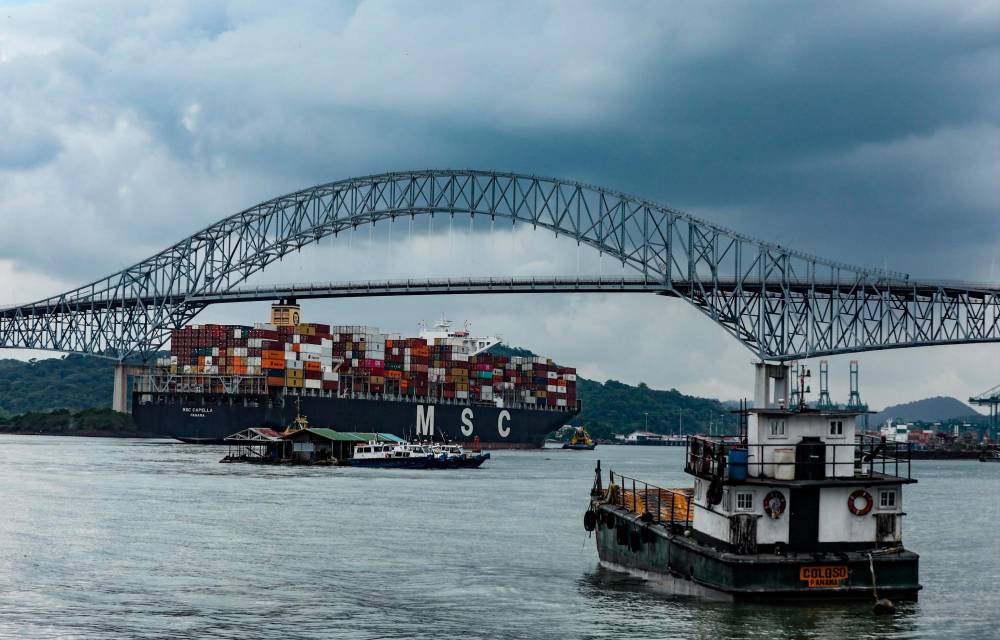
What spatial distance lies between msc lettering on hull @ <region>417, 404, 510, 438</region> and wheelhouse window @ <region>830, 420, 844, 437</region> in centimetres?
11111

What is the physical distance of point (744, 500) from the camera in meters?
27.8

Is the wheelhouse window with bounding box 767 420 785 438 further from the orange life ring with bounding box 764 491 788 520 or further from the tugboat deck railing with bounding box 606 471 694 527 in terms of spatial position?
the tugboat deck railing with bounding box 606 471 694 527

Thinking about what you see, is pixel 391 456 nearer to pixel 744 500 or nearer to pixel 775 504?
pixel 744 500

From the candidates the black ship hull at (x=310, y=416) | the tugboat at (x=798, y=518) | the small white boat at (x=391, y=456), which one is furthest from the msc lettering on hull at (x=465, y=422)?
the tugboat at (x=798, y=518)

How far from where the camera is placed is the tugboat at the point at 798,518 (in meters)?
27.2

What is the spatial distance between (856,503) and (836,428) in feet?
5.45

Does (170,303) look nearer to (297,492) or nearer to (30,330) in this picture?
(30,330)

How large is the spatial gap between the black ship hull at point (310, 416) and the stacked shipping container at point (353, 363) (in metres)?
3.33

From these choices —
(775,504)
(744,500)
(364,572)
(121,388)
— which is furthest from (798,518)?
(121,388)

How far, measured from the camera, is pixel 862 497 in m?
28.1

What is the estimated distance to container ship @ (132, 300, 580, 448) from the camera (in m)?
135

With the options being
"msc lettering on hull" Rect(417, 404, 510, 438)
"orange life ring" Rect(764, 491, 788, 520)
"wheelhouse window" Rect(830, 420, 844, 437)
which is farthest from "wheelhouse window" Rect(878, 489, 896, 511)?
"msc lettering on hull" Rect(417, 404, 510, 438)

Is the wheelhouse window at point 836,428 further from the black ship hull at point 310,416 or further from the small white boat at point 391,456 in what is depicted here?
the black ship hull at point 310,416

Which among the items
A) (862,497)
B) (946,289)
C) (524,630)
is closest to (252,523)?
(524,630)
